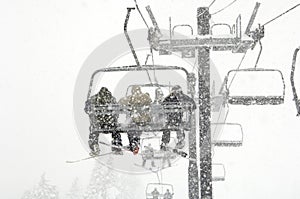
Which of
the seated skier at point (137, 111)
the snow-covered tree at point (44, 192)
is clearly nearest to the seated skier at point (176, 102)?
the seated skier at point (137, 111)

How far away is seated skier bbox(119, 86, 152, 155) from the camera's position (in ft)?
19.9

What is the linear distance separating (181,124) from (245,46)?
215cm

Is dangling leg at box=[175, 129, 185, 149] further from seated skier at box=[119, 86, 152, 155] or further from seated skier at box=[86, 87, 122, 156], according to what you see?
seated skier at box=[86, 87, 122, 156]

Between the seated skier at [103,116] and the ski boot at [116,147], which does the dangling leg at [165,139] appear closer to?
the ski boot at [116,147]

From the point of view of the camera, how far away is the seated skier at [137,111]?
608 cm

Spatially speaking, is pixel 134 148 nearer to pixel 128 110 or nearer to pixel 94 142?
pixel 94 142

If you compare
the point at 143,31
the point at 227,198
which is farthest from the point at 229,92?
the point at 227,198

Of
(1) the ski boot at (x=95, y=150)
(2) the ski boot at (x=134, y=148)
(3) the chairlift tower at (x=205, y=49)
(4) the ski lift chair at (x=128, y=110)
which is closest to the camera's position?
(4) the ski lift chair at (x=128, y=110)

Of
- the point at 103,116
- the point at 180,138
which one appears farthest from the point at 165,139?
the point at 103,116

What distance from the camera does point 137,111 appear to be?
609 cm

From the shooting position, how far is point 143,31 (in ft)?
101

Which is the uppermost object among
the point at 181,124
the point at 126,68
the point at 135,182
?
the point at 126,68

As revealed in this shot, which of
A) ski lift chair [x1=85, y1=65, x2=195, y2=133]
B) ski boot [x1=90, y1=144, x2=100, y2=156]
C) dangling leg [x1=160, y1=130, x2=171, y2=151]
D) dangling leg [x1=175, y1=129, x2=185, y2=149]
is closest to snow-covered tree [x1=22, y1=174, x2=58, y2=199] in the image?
ski boot [x1=90, y1=144, x2=100, y2=156]

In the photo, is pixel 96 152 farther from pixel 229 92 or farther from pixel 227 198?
pixel 227 198
